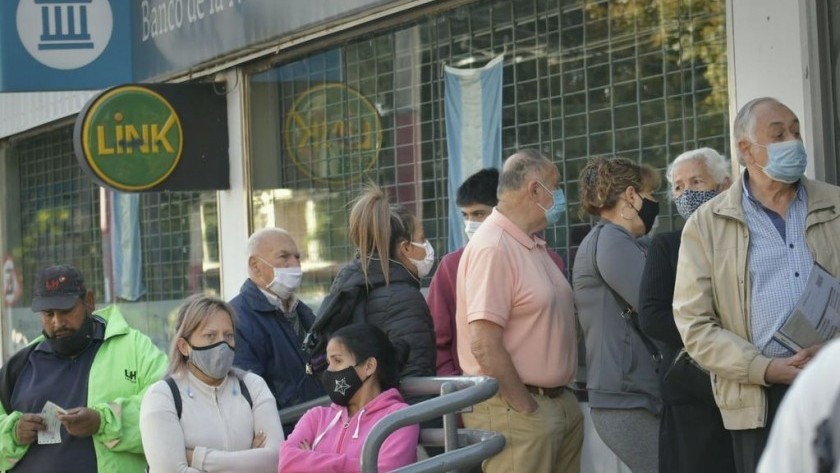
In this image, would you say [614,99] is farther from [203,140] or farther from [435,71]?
[203,140]

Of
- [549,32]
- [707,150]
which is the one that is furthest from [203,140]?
[707,150]

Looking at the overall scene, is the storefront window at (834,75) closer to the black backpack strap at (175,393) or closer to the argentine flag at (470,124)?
the argentine flag at (470,124)

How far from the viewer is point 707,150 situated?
614 cm

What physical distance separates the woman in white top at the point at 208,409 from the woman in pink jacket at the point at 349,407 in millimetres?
320

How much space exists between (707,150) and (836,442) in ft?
14.0

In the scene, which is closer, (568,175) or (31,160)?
(568,175)

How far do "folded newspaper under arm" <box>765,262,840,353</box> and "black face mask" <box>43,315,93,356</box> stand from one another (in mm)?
3095

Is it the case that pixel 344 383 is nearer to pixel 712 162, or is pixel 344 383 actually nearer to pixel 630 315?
pixel 630 315

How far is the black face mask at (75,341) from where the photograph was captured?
21.0 ft

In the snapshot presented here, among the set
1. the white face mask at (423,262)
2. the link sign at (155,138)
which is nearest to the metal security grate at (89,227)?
the link sign at (155,138)

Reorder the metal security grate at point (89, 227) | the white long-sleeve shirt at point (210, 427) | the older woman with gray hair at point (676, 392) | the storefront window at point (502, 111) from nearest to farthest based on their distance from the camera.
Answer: the older woman with gray hair at point (676, 392), the white long-sleeve shirt at point (210, 427), the storefront window at point (502, 111), the metal security grate at point (89, 227)

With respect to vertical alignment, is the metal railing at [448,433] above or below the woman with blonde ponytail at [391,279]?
below

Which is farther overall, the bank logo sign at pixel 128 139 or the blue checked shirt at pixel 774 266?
the bank logo sign at pixel 128 139

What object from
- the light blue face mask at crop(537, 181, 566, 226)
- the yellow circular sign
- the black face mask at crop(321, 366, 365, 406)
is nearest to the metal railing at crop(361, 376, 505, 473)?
the black face mask at crop(321, 366, 365, 406)
